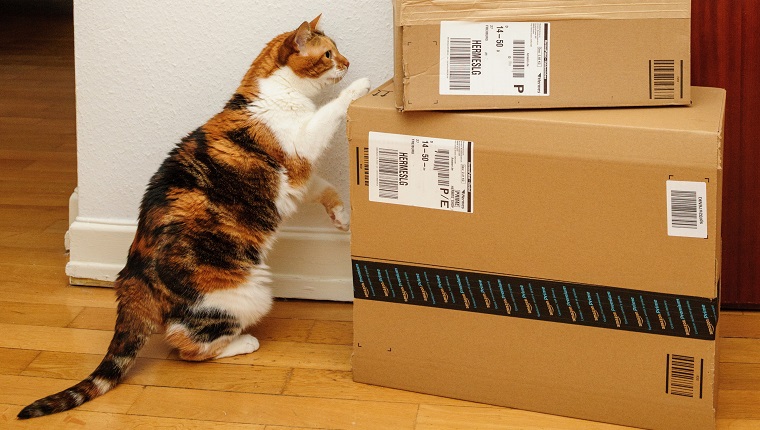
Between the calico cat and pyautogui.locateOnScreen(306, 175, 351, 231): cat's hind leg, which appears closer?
the calico cat

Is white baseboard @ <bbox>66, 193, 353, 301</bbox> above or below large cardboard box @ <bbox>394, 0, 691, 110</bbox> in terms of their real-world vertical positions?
below

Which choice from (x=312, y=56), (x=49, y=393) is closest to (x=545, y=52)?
(x=312, y=56)

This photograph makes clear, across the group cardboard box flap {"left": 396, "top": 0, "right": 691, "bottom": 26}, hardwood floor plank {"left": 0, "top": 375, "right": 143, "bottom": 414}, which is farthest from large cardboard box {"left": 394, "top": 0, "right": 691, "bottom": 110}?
hardwood floor plank {"left": 0, "top": 375, "right": 143, "bottom": 414}

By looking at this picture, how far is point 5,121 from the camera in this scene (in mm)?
3418

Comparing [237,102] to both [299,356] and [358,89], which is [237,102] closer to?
[358,89]

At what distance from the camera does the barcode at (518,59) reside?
1.49 meters

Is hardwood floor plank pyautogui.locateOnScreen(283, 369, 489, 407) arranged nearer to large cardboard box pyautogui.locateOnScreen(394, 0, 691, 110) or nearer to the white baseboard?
the white baseboard

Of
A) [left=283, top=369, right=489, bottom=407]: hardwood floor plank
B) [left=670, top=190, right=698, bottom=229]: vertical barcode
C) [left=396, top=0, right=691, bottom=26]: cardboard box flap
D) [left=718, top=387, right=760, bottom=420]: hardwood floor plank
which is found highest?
[left=396, top=0, right=691, bottom=26]: cardboard box flap

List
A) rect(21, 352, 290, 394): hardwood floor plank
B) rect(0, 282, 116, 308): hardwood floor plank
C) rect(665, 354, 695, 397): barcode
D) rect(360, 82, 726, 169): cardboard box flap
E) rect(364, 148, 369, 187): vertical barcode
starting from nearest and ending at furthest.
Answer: rect(360, 82, 726, 169): cardboard box flap → rect(665, 354, 695, 397): barcode → rect(364, 148, 369, 187): vertical barcode → rect(21, 352, 290, 394): hardwood floor plank → rect(0, 282, 116, 308): hardwood floor plank

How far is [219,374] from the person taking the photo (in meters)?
1.83

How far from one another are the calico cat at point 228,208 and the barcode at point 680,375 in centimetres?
75

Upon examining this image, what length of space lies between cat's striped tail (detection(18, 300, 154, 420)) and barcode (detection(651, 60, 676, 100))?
1.01 meters

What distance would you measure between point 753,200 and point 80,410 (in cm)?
141

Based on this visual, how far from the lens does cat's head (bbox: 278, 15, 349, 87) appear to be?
1860mm
